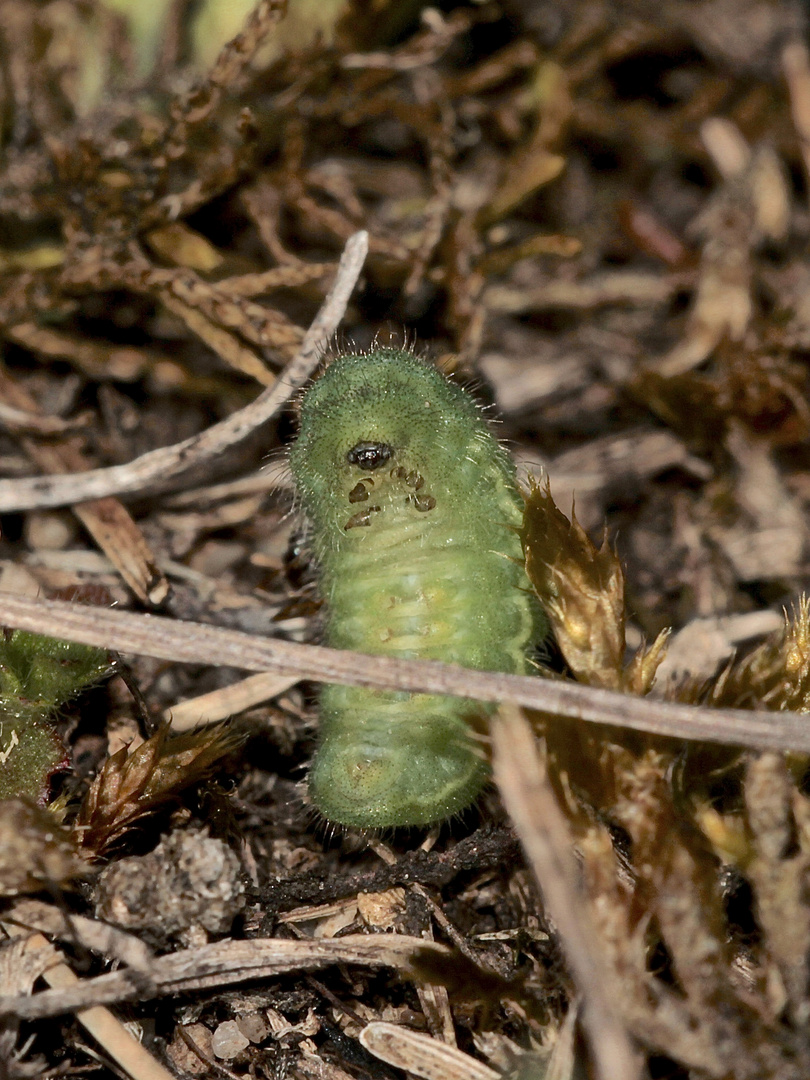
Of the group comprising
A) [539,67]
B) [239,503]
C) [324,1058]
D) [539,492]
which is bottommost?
[324,1058]

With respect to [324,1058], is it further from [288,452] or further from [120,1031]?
[288,452]

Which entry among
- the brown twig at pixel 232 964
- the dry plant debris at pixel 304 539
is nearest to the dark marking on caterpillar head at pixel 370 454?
the dry plant debris at pixel 304 539

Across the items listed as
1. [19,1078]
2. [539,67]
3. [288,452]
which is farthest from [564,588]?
[539,67]

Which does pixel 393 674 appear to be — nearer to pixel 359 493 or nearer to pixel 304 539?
pixel 359 493

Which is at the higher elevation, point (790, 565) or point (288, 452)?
point (288, 452)

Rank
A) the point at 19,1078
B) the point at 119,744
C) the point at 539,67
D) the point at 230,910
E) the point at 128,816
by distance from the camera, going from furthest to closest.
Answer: the point at 539,67 → the point at 119,744 → the point at 128,816 → the point at 230,910 → the point at 19,1078

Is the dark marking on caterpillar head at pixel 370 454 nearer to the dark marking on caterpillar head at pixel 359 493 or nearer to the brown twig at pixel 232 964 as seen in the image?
the dark marking on caterpillar head at pixel 359 493

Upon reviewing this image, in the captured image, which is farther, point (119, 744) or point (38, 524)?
point (38, 524)
